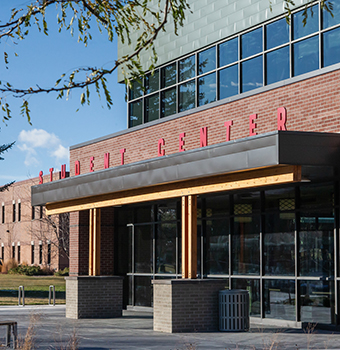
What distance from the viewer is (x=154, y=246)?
22.1m

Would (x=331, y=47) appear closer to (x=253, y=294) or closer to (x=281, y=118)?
(x=281, y=118)

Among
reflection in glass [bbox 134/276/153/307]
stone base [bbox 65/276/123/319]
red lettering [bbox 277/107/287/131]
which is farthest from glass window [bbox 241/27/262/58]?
reflection in glass [bbox 134/276/153/307]

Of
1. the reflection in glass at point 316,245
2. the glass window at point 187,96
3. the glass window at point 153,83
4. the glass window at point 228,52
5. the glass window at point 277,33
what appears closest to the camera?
the reflection in glass at point 316,245

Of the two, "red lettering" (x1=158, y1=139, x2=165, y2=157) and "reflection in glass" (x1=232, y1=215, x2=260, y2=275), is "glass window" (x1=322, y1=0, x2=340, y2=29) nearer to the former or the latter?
"reflection in glass" (x1=232, y1=215, x2=260, y2=275)

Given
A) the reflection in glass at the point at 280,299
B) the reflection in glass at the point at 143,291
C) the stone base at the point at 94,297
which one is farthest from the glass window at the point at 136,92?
the reflection in glass at the point at 280,299

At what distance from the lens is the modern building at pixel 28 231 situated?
5357 centimetres

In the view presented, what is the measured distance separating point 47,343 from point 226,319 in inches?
173

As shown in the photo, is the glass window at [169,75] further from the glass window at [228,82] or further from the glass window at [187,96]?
the glass window at [228,82]

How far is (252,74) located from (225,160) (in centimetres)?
461

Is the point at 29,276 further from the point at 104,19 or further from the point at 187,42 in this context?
the point at 104,19

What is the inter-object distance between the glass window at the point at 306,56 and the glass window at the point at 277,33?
1.81ft

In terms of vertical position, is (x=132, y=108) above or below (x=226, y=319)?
above

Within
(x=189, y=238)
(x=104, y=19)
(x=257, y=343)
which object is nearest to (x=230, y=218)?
(x=189, y=238)

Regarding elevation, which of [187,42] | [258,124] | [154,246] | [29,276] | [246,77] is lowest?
[29,276]
